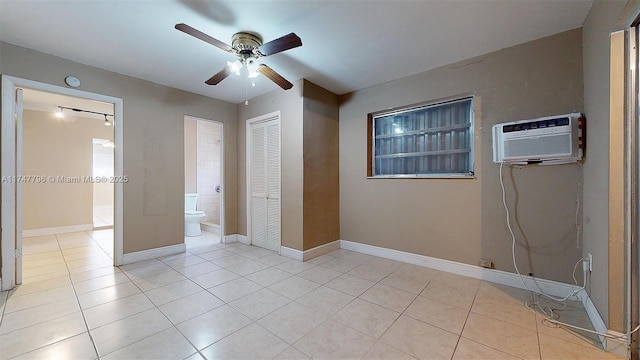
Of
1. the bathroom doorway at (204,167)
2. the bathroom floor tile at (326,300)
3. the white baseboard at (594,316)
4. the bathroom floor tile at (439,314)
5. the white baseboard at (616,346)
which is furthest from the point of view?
the bathroom doorway at (204,167)

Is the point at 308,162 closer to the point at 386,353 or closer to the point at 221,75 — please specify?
the point at 221,75

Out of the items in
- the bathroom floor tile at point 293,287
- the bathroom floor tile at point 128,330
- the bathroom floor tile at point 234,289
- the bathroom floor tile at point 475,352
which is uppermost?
the bathroom floor tile at point 128,330

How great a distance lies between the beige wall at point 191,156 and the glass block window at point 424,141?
4143 millimetres

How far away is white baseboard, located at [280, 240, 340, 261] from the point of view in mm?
3266

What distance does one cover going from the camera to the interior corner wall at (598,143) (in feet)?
5.20

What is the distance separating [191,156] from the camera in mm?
5508

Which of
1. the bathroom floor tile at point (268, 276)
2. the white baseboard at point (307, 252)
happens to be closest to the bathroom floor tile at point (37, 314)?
the bathroom floor tile at point (268, 276)

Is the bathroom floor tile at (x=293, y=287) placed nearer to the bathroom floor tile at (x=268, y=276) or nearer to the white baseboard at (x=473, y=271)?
the bathroom floor tile at (x=268, y=276)

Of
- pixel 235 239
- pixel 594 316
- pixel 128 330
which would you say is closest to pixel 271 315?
pixel 128 330

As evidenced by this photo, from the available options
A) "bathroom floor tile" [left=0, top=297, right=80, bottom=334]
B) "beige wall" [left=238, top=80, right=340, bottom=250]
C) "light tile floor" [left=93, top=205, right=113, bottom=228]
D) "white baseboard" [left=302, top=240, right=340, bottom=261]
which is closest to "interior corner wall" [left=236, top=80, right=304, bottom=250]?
"beige wall" [left=238, top=80, right=340, bottom=250]

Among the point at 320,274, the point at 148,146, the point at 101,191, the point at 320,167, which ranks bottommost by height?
the point at 320,274

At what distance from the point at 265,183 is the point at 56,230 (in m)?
4.64

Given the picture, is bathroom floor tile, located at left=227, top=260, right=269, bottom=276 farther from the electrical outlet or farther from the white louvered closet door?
the electrical outlet

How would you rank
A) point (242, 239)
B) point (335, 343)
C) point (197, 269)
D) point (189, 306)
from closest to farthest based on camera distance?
1. point (335, 343)
2. point (189, 306)
3. point (197, 269)
4. point (242, 239)
